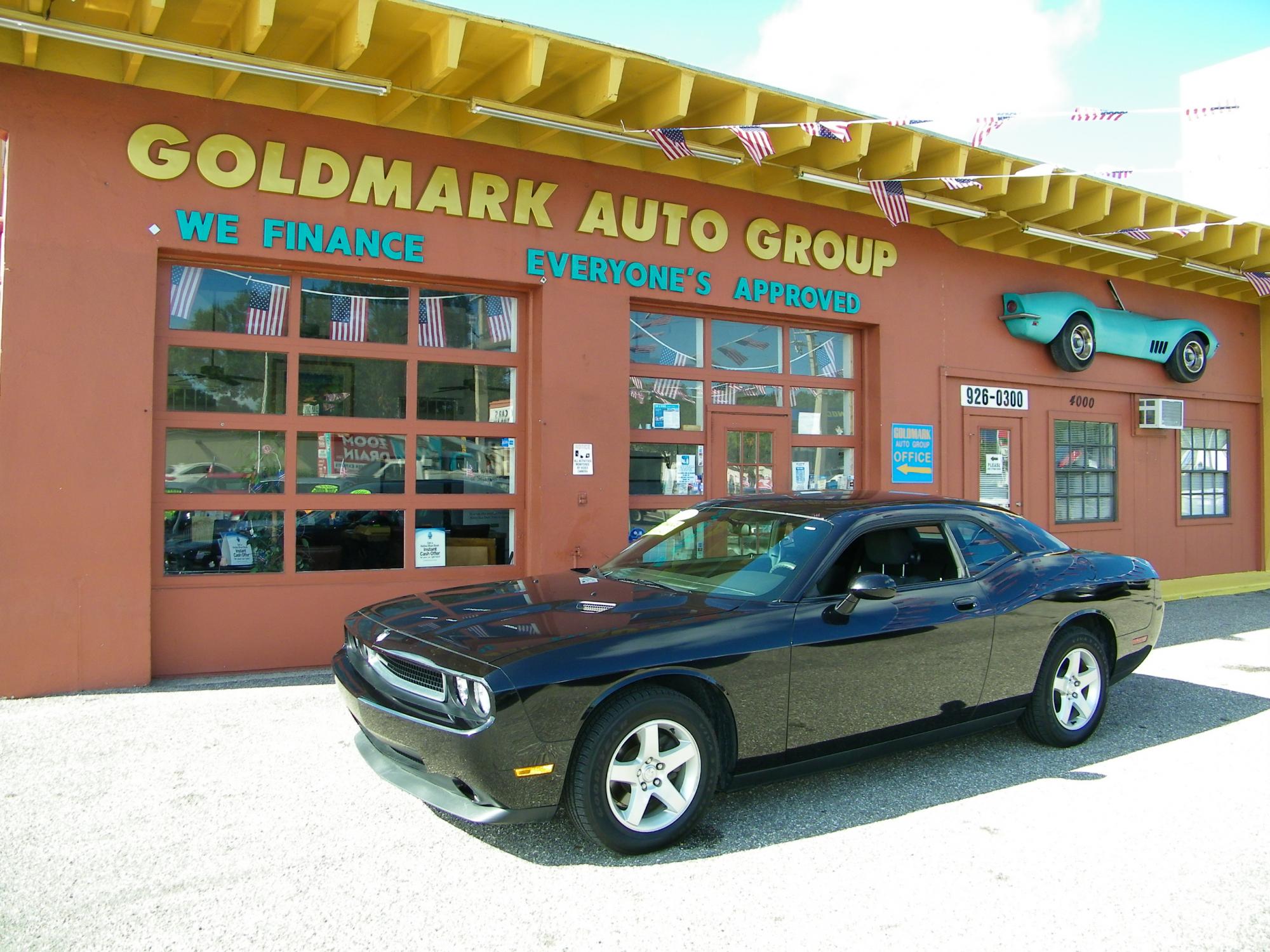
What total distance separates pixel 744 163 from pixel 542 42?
2.32 m

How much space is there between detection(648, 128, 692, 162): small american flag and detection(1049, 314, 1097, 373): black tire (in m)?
5.80

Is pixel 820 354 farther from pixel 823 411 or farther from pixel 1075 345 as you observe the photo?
pixel 1075 345

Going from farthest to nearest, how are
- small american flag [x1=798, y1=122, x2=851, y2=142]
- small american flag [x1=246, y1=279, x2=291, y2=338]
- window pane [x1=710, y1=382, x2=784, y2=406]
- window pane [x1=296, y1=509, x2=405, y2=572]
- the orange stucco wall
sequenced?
window pane [x1=710, y1=382, x2=784, y2=406] → small american flag [x1=798, y1=122, x2=851, y2=142] → window pane [x1=296, y1=509, x2=405, y2=572] → small american flag [x1=246, y1=279, x2=291, y2=338] → the orange stucco wall

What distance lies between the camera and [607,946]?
3084mm

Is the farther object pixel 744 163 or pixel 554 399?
pixel 744 163

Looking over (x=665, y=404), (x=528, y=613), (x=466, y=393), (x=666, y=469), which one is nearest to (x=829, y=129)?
(x=665, y=404)

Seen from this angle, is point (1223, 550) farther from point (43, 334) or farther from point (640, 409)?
point (43, 334)

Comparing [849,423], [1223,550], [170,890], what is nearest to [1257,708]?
[849,423]

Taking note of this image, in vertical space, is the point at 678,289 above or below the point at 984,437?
above

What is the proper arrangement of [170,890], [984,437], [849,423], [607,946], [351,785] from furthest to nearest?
[984,437] → [849,423] → [351,785] → [170,890] → [607,946]

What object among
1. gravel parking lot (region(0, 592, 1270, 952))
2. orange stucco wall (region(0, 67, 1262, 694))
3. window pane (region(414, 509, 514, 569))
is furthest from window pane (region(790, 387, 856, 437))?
gravel parking lot (region(0, 592, 1270, 952))

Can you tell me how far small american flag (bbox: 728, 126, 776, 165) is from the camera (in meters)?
7.31

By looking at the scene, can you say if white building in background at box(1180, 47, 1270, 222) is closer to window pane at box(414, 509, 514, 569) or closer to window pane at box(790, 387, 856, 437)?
window pane at box(790, 387, 856, 437)

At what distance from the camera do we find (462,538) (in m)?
7.71
